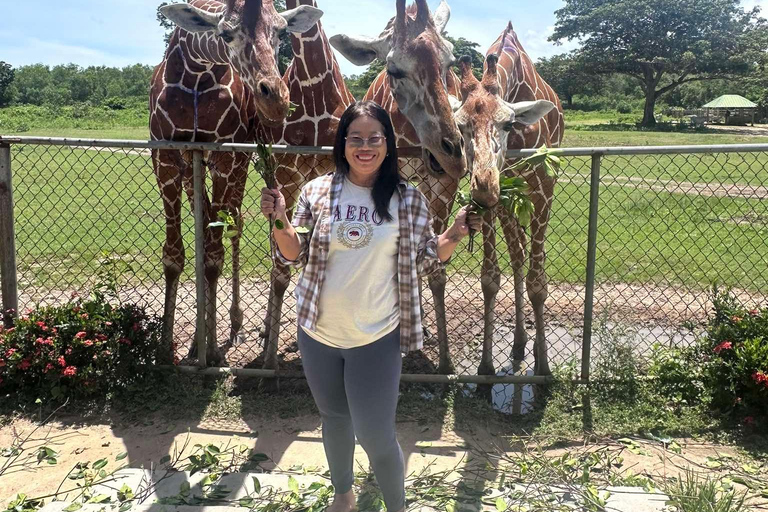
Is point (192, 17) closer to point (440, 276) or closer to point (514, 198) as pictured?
point (440, 276)

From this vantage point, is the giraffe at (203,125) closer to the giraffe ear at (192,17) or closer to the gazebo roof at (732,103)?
the giraffe ear at (192,17)

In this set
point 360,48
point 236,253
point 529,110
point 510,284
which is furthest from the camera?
point 510,284

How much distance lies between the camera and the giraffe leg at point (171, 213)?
16.1 ft

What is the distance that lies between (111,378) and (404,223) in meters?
2.83

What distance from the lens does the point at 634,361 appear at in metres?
4.46

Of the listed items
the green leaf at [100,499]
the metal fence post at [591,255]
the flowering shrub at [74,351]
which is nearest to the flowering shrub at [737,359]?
the metal fence post at [591,255]

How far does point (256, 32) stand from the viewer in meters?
4.25

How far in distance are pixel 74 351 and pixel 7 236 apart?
1042 mm

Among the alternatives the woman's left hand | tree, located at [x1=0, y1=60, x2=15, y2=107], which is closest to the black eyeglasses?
the woman's left hand

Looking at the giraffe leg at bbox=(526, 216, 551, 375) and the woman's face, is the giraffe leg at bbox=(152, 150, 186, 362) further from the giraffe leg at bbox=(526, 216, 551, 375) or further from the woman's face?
the giraffe leg at bbox=(526, 216, 551, 375)

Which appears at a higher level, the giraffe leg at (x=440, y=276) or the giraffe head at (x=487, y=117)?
the giraffe head at (x=487, y=117)

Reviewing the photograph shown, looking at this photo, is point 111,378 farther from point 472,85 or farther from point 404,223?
point 472,85

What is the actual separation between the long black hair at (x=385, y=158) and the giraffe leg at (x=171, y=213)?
246 centimetres

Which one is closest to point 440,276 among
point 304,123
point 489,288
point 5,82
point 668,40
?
point 489,288
